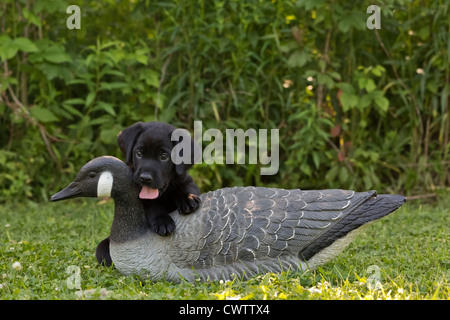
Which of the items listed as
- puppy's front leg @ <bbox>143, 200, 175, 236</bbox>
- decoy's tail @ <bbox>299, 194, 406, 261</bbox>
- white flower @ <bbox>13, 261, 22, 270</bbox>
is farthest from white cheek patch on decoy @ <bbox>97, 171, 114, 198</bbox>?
decoy's tail @ <bbox>299, 194, 406, 261</bbox>

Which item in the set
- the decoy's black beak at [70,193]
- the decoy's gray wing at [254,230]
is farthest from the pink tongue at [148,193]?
the decoy's black beak at [70,193]

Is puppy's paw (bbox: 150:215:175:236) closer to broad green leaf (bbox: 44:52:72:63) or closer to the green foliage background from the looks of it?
the green foliage background

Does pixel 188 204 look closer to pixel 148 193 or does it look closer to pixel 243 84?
pixel 148 193

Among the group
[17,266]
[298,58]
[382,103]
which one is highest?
[298,58]

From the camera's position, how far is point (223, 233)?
3.72 meters

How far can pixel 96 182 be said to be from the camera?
3.74 meters

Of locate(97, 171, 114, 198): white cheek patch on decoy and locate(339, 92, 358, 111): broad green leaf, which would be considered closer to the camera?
locate(97, 171, 114, 198): white cheek patch on decoy

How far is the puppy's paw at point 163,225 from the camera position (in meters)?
3.74

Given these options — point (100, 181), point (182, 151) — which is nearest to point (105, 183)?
point (100, 181)

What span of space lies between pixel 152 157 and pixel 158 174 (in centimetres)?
13

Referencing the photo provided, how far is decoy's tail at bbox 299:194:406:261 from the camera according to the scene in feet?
12.4

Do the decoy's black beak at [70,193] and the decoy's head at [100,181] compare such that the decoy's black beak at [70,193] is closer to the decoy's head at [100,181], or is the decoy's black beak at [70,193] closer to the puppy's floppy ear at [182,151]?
the decoy's head at [100,181]
